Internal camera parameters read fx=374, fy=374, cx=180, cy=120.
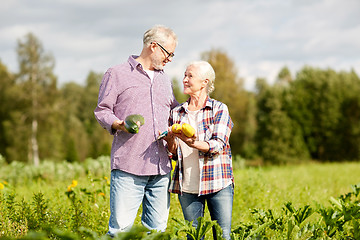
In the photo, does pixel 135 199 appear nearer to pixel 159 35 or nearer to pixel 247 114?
pixel 159 35

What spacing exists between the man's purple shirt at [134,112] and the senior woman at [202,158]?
0.44ft

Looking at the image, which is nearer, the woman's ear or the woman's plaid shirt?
the woman's plaid shirt

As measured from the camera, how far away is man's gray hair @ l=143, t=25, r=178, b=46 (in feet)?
9.39

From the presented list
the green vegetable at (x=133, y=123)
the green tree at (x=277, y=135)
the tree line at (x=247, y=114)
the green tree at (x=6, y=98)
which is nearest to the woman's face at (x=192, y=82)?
the green vegetable at (x=133, y=123)

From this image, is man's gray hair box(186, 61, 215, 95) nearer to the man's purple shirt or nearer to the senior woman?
the senior woman

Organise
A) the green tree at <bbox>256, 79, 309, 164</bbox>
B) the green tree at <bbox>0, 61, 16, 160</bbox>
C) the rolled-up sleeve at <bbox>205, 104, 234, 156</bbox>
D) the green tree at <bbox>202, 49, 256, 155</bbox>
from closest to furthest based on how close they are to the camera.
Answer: the rolled-up sleeve at <bbox>205, 104, 234, 156</bbox> → the green tree at <bbox>0, 61, 16, 160</bbox> → the green tree at <bbox>256, 79, 309, 164</bbox> → the green tree at <bbox>202, 49, 256, 155</bbox>

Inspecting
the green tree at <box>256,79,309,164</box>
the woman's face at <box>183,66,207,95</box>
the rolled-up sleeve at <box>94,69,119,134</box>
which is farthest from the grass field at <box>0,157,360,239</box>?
the green tree at <box>256,79,309,164</box>

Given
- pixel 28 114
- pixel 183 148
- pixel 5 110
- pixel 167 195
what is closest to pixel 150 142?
pixel 183 148

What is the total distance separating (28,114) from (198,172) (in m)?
24.4

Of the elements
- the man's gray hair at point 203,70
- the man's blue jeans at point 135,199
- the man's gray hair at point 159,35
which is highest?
the man's gray hair at point 159,35

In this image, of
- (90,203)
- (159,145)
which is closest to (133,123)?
(159,145)

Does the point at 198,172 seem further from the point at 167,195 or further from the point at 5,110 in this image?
the point at 5,110

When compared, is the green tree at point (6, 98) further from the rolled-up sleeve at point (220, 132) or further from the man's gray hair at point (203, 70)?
the rolled-up sleeve at point (220, 132)

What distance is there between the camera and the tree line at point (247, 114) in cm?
2502
